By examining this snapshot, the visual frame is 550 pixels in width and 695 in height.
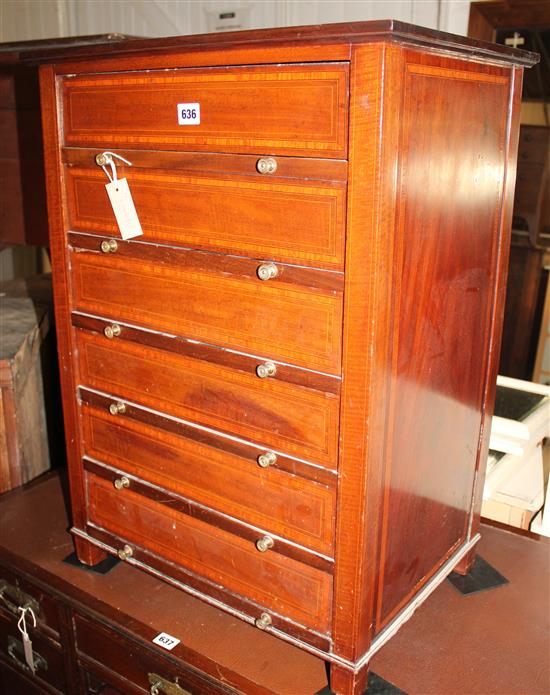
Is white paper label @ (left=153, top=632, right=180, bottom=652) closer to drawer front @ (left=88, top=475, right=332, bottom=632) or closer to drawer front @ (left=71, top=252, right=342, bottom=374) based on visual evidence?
drawer front @ (left=88, top=475, right=332, bottom=632)

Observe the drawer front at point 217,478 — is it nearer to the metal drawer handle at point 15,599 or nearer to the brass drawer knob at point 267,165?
the metal drawer handle at point 15,599

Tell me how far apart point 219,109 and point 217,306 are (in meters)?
0.38

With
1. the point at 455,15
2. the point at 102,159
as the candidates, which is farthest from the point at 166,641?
the point at 455,15

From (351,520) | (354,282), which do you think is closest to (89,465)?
(351,520)

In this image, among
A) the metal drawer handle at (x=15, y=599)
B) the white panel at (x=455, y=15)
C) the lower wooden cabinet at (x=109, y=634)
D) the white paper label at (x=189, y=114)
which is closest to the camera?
the white paper label at (x=189, y=114)

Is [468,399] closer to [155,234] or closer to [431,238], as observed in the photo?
[431,238]

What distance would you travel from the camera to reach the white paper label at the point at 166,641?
1623 mm

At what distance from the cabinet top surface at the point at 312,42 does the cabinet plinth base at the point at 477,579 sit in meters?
1.25

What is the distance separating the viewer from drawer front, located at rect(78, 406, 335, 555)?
142cm

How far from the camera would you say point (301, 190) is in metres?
1.24

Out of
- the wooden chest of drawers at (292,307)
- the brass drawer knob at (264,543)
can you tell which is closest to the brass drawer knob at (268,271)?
the wooden chest of drawers at (292,307)

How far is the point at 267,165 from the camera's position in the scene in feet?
4.13

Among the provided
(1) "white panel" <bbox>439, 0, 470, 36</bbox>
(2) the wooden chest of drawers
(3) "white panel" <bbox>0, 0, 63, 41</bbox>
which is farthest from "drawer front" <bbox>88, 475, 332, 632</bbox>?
(3) "white panel" <bbox>0, 0, 63, 41</bbox>

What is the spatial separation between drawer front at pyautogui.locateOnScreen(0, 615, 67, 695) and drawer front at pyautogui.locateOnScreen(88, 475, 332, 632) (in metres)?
0.42
